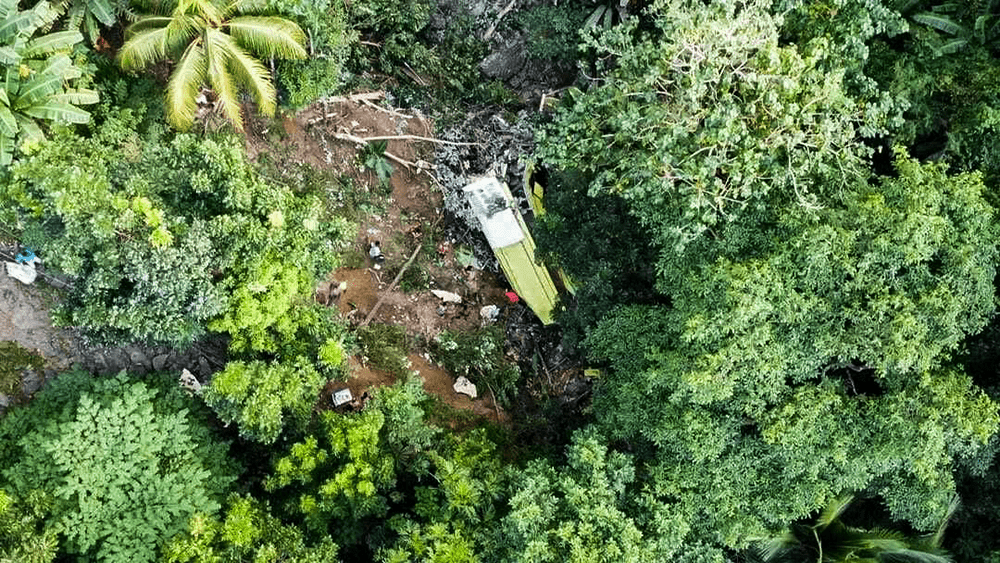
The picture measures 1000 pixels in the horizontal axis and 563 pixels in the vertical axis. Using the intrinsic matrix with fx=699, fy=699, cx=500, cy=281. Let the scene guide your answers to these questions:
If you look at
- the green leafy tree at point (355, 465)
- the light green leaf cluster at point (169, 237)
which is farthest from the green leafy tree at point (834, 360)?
the light green leaf cluster at point (169, 237)

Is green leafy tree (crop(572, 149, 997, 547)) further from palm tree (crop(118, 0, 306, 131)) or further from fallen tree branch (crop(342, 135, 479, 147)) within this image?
palm tree (crop(118, 0, 306, 131))

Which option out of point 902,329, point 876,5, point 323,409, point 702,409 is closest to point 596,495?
point 702,409

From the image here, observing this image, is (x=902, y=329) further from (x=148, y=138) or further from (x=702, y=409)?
(x=148, y=138)

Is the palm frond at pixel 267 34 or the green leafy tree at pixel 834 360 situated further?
the palm frond at pixel 267 34

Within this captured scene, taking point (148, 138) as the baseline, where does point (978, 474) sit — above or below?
above

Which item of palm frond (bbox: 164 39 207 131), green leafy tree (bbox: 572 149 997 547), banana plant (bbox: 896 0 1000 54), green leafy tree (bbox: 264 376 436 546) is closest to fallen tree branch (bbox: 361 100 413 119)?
palm frond (bbox: 164 39 207 131)

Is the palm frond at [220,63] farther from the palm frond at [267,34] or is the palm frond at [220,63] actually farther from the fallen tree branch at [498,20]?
the fallen tree branch at [498,20]
